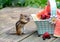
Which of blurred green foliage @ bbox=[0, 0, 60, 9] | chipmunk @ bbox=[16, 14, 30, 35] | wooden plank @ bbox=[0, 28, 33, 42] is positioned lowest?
wooden plank @ bbox=[0, 28, 33, 42]

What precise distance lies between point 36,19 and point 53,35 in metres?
0.20

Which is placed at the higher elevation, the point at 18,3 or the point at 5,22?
the point at 18,3

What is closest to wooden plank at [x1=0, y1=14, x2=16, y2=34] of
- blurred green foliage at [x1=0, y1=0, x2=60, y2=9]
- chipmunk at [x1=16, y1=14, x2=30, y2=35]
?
chipmunk at [x1=16, y1=14, x2=30, y2=35]

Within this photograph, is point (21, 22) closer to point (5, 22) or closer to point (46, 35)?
point (46, 35)

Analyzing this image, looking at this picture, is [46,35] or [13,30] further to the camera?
[13,30]

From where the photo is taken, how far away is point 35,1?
3.76 m

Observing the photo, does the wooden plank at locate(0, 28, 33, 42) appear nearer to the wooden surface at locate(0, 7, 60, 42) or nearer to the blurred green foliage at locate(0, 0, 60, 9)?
the wooden surface at locate(0, 7, 60, 42)

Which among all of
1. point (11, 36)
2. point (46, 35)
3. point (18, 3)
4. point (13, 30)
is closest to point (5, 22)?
point (13, 30)

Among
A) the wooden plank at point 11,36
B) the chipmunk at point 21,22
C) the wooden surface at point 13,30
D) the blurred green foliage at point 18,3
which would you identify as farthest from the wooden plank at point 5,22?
the blurred green foliage at point 18,3

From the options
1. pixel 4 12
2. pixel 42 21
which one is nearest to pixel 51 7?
pixel 42 21

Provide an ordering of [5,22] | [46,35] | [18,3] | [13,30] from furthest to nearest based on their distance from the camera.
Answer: [18,3] → [5,22] → [13,30] → [46,35]

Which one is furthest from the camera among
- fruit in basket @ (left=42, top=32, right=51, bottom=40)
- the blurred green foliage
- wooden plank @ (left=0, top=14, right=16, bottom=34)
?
the blurred green foliage

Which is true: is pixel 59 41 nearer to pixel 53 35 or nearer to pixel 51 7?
pixel 53 35

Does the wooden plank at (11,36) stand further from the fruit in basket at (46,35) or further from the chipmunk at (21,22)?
the fruit in basket at (46,35)
